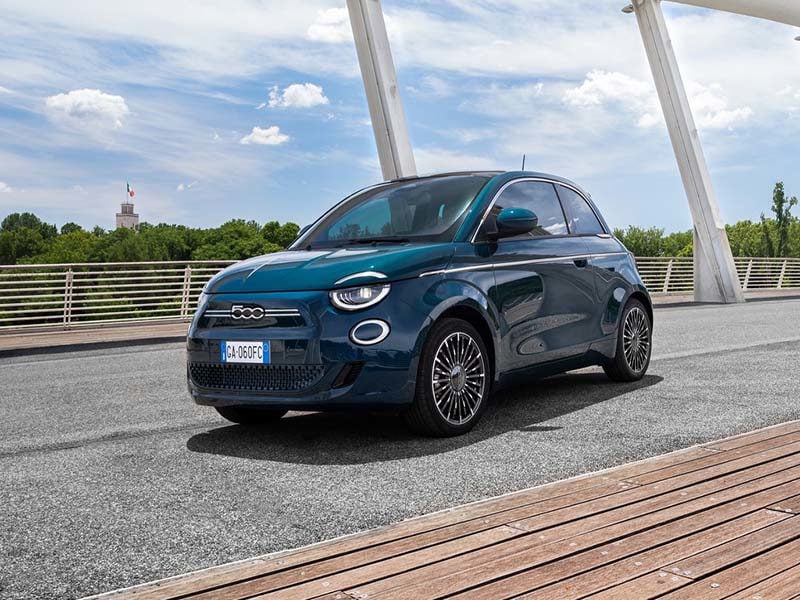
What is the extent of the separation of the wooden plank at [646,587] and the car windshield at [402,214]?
3.15 metres

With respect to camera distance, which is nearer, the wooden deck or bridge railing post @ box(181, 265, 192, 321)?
the wooden deck

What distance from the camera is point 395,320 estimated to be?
4984mm

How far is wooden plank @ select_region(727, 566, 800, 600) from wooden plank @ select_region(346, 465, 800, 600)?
1.78ft

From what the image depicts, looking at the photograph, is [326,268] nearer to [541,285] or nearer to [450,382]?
[450,382]

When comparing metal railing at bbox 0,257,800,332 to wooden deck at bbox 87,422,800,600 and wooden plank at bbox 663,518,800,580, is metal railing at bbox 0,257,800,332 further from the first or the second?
wooden plank at bbox 663,518,800,580

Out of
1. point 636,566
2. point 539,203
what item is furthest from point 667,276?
point 636,566

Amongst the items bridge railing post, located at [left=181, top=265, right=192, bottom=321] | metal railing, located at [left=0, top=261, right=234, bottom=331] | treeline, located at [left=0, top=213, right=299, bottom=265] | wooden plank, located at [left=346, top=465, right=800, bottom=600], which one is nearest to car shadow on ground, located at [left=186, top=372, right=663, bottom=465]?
wooden plank, located at [left=346, top=465, right=800, bottom=600]

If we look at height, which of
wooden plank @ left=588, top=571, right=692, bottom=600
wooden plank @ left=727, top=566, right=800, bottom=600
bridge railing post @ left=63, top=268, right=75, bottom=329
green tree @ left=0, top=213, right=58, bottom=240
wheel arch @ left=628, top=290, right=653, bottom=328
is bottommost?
wooden plank @ left=727, top=566, right=800, bottom=600

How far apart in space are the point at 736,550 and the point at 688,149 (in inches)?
814

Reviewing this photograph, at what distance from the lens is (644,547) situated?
3.00m

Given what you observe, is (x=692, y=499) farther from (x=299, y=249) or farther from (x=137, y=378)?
(x=137, y=378)

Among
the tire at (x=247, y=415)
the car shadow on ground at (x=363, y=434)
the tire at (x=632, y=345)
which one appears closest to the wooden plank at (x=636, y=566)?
the car shadow on ground at (x=363, y=434)

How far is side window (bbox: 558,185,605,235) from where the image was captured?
6.95m

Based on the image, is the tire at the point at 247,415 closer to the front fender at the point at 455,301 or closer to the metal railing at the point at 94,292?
the front fender at the point at 455,301
